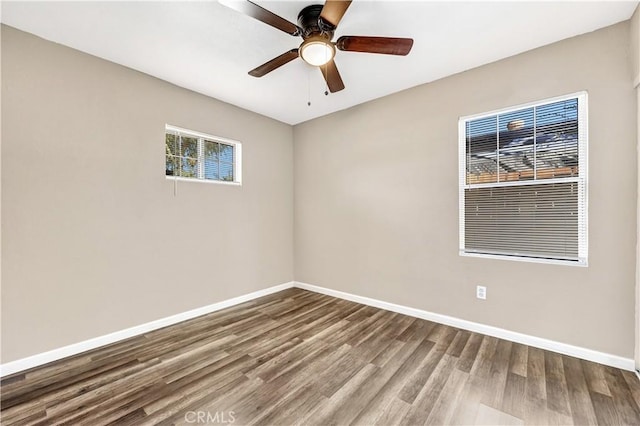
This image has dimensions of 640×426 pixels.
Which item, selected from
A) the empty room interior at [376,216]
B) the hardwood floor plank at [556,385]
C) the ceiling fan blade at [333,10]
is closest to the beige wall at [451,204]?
the empty room interior at [376,216]

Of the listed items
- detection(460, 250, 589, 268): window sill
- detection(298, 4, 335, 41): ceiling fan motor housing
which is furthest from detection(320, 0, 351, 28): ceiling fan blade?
detection(460, 250, 589, 268): window sill

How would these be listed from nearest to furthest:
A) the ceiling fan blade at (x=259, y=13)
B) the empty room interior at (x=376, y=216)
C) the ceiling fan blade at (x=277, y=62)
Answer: the ceiling fan blade at (x=259, y=13) < the empty room interior at (x=376, y=216) < the ceiling fan blade at (x=277, y=62)

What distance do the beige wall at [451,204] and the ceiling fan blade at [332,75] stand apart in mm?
1197

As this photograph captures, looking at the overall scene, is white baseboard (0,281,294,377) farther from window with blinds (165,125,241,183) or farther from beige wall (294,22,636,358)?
window with blinds (165,125,241,183)

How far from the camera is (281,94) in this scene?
3271 millimetres

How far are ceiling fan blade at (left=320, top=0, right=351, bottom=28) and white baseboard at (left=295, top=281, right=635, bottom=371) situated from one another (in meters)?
2.98

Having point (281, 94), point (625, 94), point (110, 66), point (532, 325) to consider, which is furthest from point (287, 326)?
point (625, 94)

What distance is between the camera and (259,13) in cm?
162

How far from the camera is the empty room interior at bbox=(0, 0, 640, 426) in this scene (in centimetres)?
185

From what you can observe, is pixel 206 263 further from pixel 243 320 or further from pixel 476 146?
pixel 476 146

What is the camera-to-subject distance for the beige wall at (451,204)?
2088 mm

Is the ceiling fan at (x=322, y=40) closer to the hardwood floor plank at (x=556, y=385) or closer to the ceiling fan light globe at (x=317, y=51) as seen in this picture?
the ceiling fan light globe at (x=317, y=51)

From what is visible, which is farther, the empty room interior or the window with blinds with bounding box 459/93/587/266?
the window with blinds with bounding box 459/93/587/266

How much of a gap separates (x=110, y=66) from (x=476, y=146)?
148 inches
